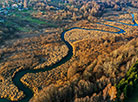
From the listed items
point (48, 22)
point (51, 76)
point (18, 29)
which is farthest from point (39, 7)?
point (51, 76)

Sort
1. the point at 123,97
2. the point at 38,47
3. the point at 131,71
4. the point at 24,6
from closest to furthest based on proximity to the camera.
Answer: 1. the point at 123,97
2. the point at 131,71
3. the point at 38,47
4. the point at 24,6

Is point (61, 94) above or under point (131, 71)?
under

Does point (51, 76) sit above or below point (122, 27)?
below

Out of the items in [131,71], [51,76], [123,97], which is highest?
[131,71]

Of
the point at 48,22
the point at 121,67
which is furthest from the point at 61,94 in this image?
the point at 48,22

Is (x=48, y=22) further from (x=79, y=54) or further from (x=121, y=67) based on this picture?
(x=121, y=67)

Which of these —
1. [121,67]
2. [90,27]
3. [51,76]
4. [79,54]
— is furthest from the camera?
[90,27]

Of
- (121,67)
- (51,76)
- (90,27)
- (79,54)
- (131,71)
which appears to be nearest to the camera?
(131,71)

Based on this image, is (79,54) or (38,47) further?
(38,47)

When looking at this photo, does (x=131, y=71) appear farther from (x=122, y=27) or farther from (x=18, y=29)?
(x=18, y=29)
